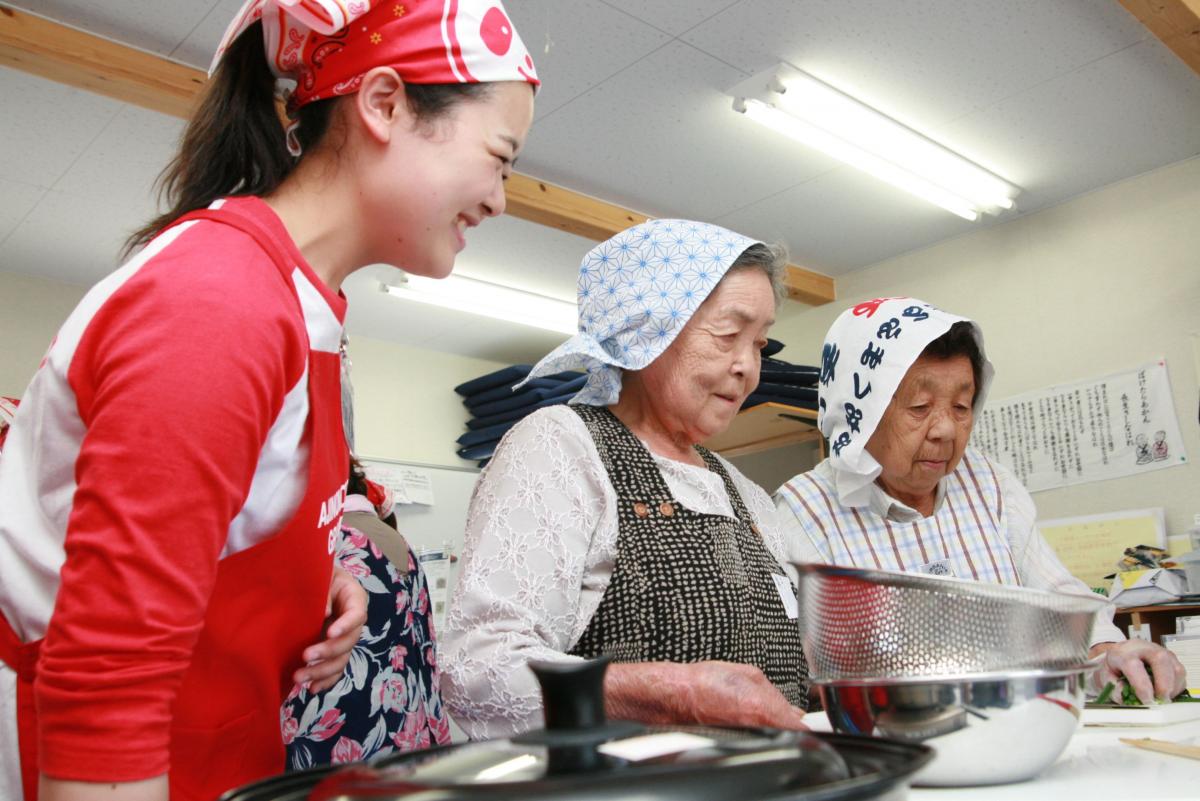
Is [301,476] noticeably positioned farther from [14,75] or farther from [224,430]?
[14,75]

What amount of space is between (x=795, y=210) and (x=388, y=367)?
2.05 m

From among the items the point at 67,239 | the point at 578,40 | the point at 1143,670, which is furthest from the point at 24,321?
the point at 1143,670

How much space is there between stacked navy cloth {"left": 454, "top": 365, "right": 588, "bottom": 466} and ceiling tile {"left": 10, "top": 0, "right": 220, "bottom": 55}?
6.98 feet

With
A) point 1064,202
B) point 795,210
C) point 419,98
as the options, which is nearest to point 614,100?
point 795,210

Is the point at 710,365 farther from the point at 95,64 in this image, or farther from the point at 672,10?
the point at 95,64

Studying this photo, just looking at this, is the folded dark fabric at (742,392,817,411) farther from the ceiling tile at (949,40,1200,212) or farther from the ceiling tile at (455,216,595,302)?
the ceiling tile at (949,40,1200,212)

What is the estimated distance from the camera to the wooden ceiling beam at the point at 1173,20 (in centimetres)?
229

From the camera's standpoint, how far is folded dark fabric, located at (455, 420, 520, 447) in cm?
454

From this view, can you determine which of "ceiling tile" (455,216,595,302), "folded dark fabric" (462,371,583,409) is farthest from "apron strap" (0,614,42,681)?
"folded dark fabric" (462,371,583,409)

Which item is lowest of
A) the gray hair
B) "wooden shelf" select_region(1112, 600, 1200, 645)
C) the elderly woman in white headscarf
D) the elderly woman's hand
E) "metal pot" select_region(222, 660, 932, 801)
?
"wooden shelf" select_region(1112, 600, 1200, 645)

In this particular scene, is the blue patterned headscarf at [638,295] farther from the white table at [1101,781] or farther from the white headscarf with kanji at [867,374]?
the white table at [1101,781]

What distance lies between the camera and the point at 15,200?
3.16m

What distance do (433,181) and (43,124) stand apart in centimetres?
245

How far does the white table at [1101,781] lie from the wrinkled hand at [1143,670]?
657 millimetres
